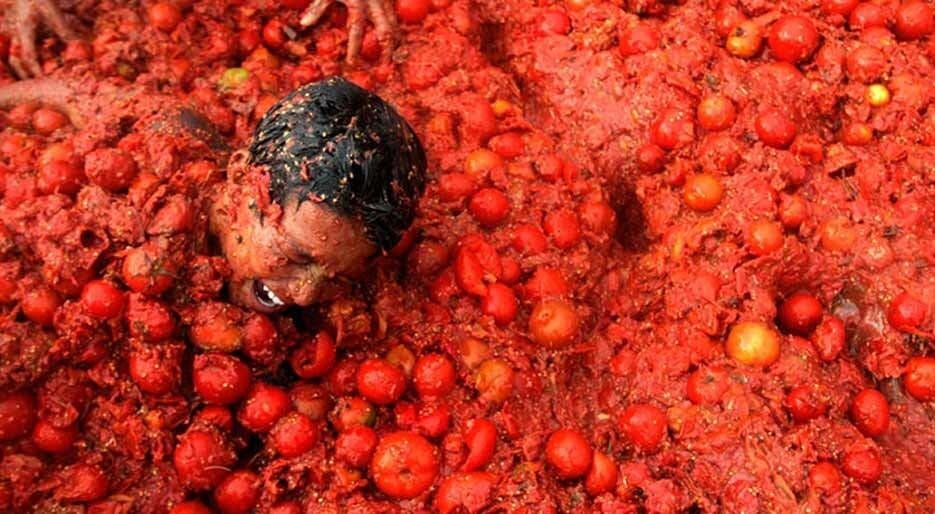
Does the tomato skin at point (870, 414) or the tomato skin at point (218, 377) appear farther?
the tomato skin at point (870, 414)

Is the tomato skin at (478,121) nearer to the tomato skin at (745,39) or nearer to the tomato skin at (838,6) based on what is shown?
the tomato skin at (745,39)

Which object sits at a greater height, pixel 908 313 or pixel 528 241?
pixel 528 241

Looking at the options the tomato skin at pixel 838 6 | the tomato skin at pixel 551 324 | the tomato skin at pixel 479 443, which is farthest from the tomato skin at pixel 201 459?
the tomato skin at pixel 838 6

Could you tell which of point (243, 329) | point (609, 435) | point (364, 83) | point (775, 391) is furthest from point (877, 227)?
point (243, 329)

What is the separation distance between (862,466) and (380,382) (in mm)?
1681

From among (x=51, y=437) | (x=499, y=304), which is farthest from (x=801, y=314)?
(x=51, y=437)

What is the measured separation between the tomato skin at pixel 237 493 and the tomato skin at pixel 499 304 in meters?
1.00

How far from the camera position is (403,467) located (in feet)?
9.30

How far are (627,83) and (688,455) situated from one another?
1.61 meters

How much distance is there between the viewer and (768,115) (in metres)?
3.54

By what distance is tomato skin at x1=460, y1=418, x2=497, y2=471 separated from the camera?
290 cm

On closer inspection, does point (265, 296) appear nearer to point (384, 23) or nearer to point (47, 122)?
point (47, 122)

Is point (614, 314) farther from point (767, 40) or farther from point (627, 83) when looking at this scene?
point (767, 40)

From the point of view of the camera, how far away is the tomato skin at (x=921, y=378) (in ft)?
10.6
